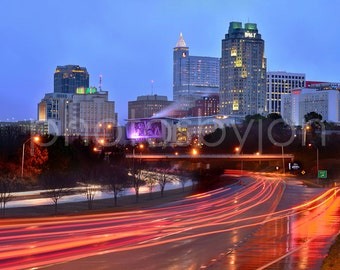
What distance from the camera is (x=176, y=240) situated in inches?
1195

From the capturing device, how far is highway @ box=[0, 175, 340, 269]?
76.3ft

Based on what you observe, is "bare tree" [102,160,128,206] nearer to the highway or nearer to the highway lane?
the highway lane

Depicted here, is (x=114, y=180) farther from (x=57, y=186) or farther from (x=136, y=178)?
(x=136, y=178)

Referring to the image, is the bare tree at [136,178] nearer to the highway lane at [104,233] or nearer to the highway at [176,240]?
the highway lane at [104,233]

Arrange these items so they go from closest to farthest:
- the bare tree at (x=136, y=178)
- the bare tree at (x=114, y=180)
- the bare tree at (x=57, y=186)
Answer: the bare tree at (x=57, y=186) → the bare tree at (x=114, y=180) → the bare tree at (x=136, y=178)

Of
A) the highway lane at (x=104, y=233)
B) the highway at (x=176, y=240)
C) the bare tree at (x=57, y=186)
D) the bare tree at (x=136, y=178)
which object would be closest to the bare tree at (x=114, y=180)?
the bare tree at (x=136, y=178)

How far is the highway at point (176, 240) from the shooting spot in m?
23.2

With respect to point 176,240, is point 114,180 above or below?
above

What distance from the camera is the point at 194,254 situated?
25859 millimetres

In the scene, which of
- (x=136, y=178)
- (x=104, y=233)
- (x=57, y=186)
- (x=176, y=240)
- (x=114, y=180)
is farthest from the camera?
(x=136, y=178)

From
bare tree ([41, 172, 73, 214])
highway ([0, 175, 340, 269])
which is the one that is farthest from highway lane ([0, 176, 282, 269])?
bare tree ([41, 172, 73, 214])

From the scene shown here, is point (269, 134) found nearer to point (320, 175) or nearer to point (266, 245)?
point (320, 175)

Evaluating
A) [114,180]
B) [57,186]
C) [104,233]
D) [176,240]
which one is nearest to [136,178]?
[114,180]

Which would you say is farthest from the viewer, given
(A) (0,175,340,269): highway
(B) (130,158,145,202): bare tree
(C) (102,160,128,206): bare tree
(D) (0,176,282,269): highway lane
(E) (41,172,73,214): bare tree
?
(B) (130,158,145,202): bare tree
